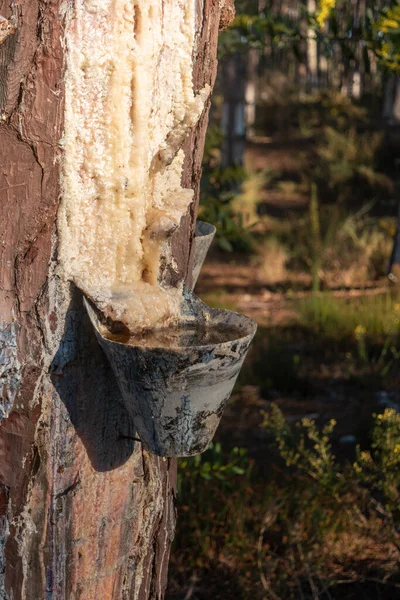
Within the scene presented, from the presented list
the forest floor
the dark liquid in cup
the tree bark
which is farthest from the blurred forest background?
the dark liquid in cup

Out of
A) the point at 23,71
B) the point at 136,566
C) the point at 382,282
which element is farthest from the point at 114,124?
the point at 382,282

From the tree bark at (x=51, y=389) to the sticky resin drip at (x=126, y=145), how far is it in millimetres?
31

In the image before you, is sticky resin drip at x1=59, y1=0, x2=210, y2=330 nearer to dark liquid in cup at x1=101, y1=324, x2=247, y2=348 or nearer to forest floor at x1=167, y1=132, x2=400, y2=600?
dark liquid in cup at x1=101, y1=324, x2=247, y2=348

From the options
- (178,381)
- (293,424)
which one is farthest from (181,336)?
(293,424)

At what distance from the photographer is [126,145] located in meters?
1.17

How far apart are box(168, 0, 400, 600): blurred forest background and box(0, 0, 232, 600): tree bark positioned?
1.31 metres

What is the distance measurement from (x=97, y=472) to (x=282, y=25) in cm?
345

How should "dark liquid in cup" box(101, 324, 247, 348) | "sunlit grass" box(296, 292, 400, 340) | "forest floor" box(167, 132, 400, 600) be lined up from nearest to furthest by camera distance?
"dark liquid in cup" box(101, 324, 247, 348), "forest floor" box(167, 132, 400, 600), "sunlit grass" box(296, 292, 400, 340)

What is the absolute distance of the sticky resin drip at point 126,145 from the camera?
1118 millimetres

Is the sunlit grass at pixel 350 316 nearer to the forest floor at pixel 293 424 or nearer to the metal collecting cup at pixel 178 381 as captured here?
the forest floor at pixel 293 424

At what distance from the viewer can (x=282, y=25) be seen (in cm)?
410

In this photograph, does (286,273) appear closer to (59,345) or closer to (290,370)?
(290,370)

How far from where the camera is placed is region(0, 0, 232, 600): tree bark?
1.10m

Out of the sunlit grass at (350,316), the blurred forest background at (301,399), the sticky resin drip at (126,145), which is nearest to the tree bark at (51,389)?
the sticky resin drip at (126,145)
